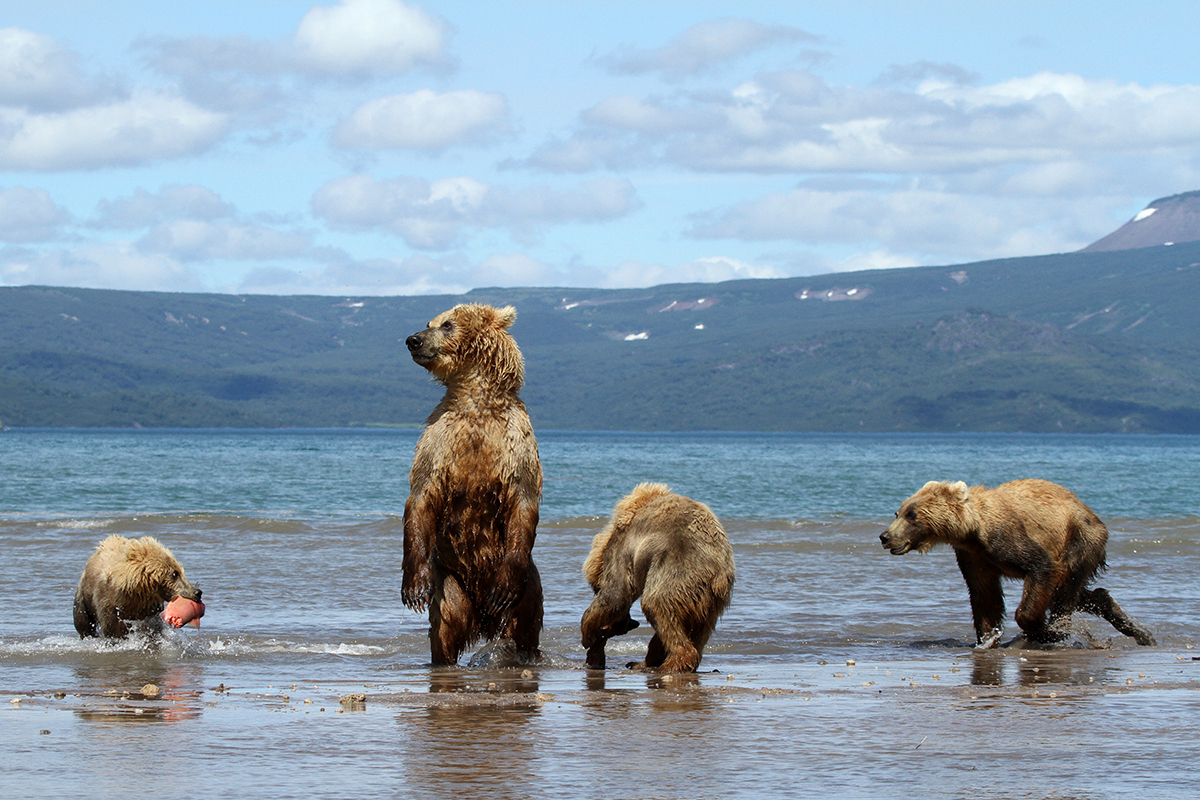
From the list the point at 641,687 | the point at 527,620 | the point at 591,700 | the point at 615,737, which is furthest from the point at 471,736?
the point at 527,620

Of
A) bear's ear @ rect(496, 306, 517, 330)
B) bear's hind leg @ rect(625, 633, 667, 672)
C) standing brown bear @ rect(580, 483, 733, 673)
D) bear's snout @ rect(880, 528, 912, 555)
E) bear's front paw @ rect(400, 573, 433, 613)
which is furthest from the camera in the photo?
bear's snout @ rect(880, 528, 912, 555)

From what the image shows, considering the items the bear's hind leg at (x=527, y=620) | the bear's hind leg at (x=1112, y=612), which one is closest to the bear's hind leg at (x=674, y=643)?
the bear's hind leg at (x=527, y=620)

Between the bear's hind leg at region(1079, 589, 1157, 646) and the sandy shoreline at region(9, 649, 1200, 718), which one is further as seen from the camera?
the bear's hind leg at region(1079, 589, 1157, 646)

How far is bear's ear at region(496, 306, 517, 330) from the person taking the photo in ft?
28.5

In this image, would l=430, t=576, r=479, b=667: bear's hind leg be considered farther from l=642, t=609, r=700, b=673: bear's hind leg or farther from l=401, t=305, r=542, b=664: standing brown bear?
l=642, t=609, r=700, b=673: bear's hind leg

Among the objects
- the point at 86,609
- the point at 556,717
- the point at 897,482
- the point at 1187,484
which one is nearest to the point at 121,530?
the point at 86,609

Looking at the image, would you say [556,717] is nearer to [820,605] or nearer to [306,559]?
[820,605]

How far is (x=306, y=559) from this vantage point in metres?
19.5

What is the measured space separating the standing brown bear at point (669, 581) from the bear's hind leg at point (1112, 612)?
4.69 metres

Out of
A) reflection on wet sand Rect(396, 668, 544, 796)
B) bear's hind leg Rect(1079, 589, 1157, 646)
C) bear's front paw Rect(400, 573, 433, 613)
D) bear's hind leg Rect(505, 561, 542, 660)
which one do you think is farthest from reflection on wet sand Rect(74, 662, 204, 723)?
bear's hind leg Rect(1079, 589, 1157, 646)

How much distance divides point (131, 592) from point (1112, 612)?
8.04 m

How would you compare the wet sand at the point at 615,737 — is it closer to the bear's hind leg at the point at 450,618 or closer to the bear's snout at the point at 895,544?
the bear's hind leg at the point at 450,618

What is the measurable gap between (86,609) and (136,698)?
13.1 feet

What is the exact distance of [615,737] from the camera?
5.95 m
